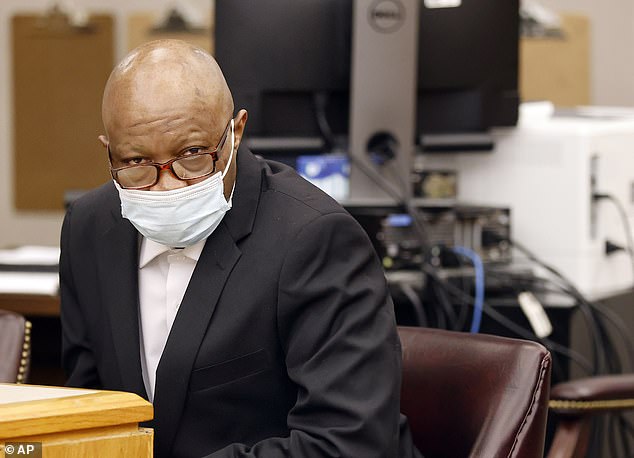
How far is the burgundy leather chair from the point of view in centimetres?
180

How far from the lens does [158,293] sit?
4.52 feet

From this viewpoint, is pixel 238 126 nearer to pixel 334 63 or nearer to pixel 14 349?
pixel 14 349

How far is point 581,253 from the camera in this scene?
260 centimetres

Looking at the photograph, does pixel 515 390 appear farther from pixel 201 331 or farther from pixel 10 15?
pixel 10 15

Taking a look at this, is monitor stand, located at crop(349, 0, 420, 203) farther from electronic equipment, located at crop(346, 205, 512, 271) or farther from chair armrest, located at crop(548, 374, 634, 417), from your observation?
chair armrest, located at crop(548, 374, 634, 417)

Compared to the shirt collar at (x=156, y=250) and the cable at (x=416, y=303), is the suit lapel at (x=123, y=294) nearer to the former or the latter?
the shirt collar at (x=156, y=250)

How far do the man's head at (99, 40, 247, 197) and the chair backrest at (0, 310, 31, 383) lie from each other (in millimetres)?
463

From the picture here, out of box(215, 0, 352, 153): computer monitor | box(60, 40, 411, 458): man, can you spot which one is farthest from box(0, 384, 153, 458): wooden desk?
box(215, 0, 352, 153): computer monitor

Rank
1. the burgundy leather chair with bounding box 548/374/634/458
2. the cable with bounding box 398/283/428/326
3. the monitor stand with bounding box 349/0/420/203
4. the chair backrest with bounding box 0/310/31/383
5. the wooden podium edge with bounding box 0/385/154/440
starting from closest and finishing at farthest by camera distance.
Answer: the wooden podium edge with bounding box 0/385/154/440 → the chair backrest with bounding box 0/310/31/383 → the burgundy leather chair with bounding box 548/374/634/458 → the cable with bounding box 398/283/428/326 → the monitor stand with bounding box 349/0/420/203

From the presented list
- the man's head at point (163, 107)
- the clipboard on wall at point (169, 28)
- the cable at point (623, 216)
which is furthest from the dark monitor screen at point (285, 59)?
the clipboard on wall at point (169, 28)

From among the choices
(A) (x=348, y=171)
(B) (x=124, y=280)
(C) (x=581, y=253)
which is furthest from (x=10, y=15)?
(B) (x=124, y=280)

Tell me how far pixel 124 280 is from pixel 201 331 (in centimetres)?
16

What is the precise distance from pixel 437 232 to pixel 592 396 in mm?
764

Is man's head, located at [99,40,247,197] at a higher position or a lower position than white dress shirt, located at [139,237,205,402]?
higher
